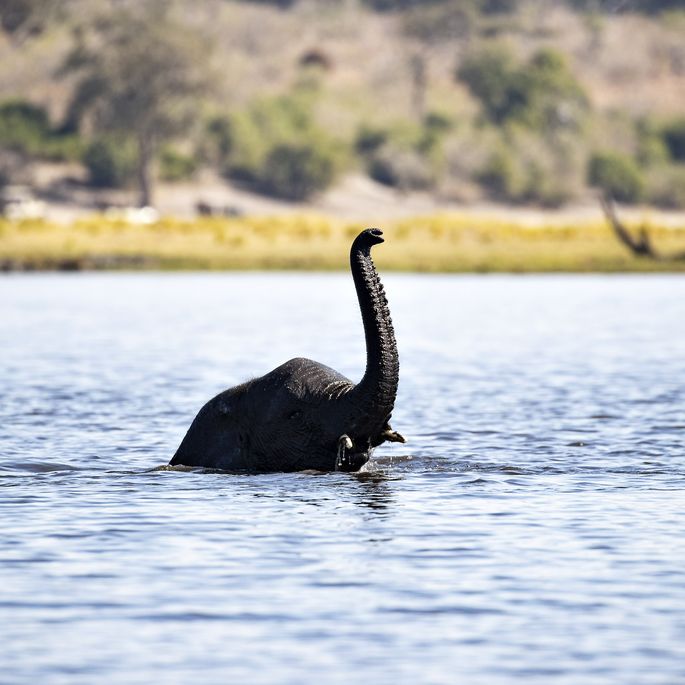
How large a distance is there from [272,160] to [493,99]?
94.1 feet

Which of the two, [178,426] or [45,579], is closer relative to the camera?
Result: [45,579]

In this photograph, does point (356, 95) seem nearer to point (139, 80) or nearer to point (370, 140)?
point (370, 140)

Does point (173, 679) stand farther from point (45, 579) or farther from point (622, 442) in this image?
point (622, 442)

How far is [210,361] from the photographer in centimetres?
3100

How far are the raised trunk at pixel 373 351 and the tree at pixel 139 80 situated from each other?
9437 cm

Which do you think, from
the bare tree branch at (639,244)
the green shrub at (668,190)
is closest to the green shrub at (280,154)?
the green shrub at (668,190)

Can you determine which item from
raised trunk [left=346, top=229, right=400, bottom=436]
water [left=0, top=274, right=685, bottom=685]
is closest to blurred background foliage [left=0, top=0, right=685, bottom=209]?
Answer: water [left=0, top=274, right=685, bottom=685]

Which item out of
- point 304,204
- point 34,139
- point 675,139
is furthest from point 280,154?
point 675,139

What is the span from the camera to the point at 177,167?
11350cm

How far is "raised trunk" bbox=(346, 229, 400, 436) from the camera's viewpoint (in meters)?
14.6

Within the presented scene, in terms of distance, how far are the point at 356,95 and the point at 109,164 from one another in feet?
119

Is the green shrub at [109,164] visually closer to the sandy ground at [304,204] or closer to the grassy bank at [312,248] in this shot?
the sandy ground at [304,204]

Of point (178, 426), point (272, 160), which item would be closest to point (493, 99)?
point (272, 160)

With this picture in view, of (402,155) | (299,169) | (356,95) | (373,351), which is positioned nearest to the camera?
(373,351)
